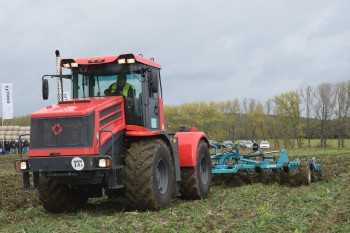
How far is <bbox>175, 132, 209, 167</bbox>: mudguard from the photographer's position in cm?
1056

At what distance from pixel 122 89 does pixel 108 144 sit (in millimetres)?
1369

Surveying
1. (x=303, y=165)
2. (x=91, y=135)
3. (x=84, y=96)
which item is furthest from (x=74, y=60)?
(x=303, y=165)

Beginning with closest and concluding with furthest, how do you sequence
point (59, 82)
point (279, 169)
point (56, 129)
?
point (56, 129) → point (59, 82) → point (279, 169)

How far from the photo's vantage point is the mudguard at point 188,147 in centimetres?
1056

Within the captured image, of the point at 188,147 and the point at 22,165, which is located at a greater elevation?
the point at 188,147

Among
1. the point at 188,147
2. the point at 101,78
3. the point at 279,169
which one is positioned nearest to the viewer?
the point at 101,78

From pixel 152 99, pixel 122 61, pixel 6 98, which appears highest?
pixel 6 98

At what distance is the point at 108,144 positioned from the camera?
27.8 feet

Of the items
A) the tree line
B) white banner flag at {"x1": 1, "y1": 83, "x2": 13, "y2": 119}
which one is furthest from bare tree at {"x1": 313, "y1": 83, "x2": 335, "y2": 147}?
white banner flag at {"x1": 1, "y1": 83, "x2": 13, "y2": 119}

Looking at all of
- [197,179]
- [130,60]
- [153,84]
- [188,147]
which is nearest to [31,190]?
[188,147]

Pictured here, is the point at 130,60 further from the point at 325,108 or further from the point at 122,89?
the point at 325,108

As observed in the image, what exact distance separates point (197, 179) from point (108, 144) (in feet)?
9.33

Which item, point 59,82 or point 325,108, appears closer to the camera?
point 59,82

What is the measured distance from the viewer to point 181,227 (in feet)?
22.2
